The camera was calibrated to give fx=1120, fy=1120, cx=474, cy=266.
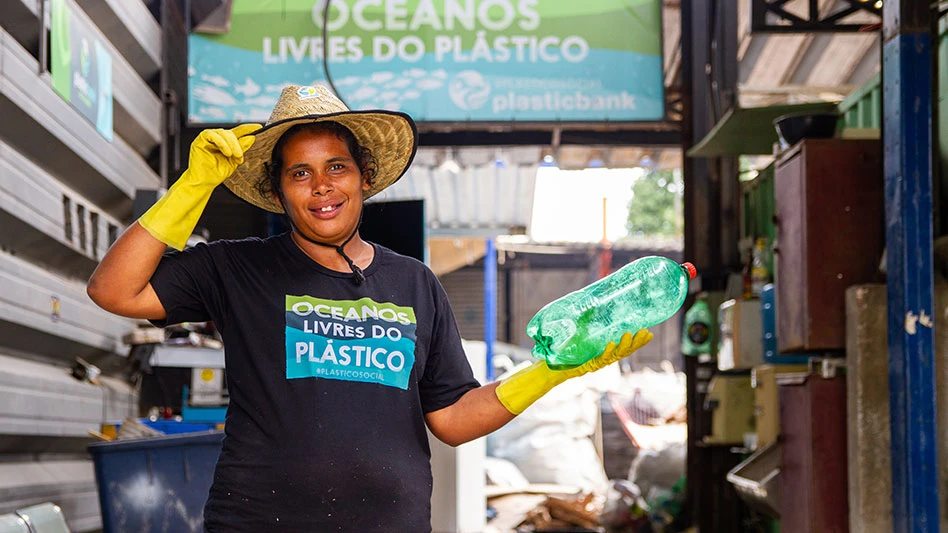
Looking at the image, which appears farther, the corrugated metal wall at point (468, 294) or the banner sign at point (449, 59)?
the corrugated metal wall at point (468, 294)

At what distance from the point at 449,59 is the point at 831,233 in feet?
13.0

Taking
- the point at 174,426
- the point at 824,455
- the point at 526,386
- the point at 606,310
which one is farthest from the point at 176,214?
the point at 824,455

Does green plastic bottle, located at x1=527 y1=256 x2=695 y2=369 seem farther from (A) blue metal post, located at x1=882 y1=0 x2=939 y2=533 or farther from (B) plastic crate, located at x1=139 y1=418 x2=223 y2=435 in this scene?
(B) plastic crate, located at x1=139 y1=418 x2=223 y2=435

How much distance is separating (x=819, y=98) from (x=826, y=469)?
492 centimetres

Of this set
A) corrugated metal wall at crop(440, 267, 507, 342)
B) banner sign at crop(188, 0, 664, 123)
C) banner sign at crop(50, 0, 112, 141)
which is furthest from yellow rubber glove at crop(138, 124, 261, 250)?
corrugated metal wall at crop(440, 267, 507, 342)

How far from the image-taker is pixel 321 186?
276cm

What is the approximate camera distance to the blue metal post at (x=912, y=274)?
461 centimetres

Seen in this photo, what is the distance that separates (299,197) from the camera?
2.77 m

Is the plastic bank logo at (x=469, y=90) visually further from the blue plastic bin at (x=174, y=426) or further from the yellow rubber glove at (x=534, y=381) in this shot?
the yellow rubber glove at (x=534, y=381)

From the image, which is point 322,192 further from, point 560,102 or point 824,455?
point 560,102

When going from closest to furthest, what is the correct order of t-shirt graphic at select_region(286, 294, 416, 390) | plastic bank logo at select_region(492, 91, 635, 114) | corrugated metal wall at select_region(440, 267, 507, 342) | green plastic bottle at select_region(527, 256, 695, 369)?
t-shirt graphic at select_region(286, 294, 416, 390) → green plastic bottle at select_region(527, 256, 695, 369) → plastic bank logo at select_region(492, 91, 635, 114) → corrugated metal wall at select_region(440, 267, 507, 342)

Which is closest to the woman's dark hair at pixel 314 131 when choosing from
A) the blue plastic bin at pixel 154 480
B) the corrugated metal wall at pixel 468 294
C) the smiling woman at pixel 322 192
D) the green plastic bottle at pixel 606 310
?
the smiling woman at pixel 322 192

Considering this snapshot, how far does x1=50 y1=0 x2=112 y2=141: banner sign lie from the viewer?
17.5ft

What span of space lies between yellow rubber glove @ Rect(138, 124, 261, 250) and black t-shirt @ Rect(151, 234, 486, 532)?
4.6 inches
